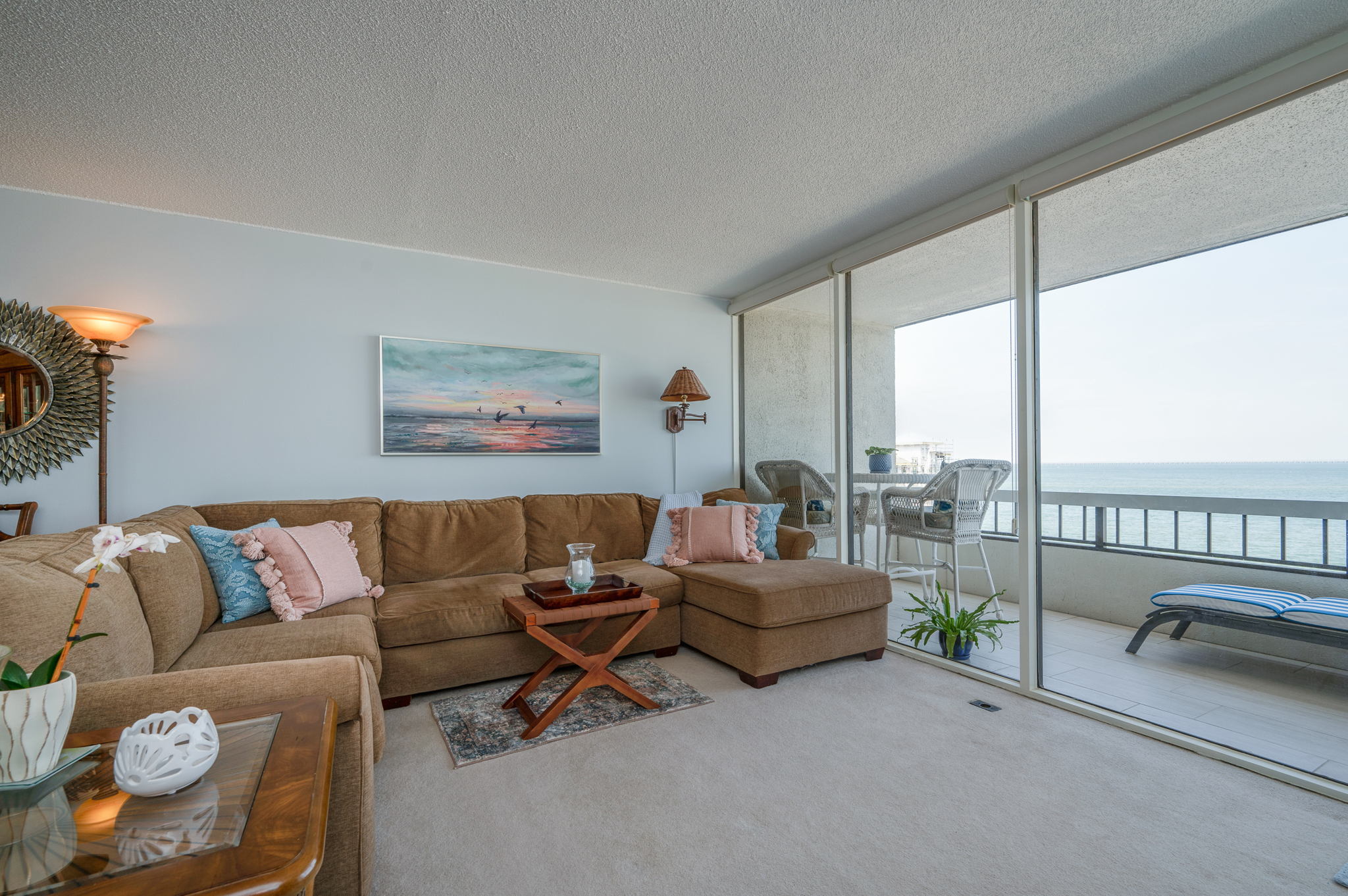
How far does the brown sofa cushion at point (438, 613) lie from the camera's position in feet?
9.00

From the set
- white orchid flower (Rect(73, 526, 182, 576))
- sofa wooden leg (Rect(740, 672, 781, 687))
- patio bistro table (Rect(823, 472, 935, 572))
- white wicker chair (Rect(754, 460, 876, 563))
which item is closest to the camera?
white orchid flower (Rect(73, 526, 182, 576))

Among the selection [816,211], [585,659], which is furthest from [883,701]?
[816,211]

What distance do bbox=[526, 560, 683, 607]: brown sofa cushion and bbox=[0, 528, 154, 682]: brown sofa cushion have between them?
5.50 ft

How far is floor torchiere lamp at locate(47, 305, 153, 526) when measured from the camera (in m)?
2.82

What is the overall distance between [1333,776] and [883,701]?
1.42m

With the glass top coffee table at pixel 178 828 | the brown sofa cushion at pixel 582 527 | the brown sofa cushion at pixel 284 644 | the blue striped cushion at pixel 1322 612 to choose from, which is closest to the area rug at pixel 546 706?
the brown sofa cushion at pixel 284 644

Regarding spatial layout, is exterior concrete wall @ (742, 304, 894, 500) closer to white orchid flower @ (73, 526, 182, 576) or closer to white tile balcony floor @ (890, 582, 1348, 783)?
white tile balcony floor @ (890, 582, 1348, 783)

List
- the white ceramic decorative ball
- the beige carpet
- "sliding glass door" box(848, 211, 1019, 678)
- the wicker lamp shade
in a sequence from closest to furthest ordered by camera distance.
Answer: the white ceramic decorative ball, the beige carpet, "sliding glass door" box(848, 211, 1019, 678), the wicker lamp shade

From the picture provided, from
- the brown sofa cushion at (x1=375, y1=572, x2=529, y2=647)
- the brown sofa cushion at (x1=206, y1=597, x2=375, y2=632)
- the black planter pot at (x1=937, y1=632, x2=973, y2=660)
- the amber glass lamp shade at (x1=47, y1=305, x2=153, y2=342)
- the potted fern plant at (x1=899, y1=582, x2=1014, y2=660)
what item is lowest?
the black planter pot at (x1=937, y1=632, x2=973, y2=660)

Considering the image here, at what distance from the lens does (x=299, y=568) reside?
269cm

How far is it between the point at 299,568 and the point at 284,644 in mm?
612

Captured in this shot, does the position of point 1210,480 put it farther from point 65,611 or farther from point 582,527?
point 65,611

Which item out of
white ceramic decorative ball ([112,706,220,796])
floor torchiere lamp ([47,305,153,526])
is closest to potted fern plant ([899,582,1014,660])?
white ceramic decorative ball ([112,706,220,796])

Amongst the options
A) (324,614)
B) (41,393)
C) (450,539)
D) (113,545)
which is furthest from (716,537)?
(41,393)
